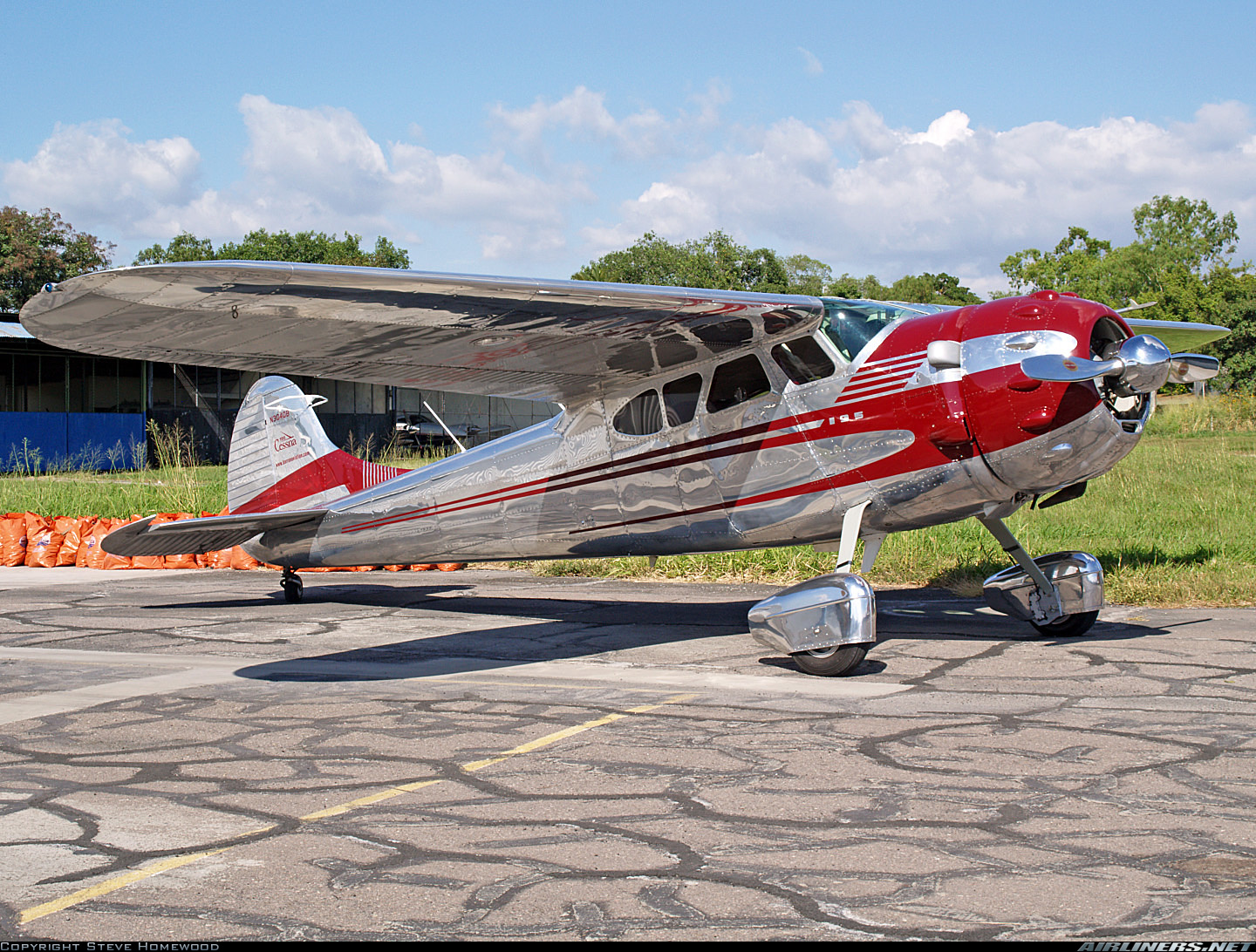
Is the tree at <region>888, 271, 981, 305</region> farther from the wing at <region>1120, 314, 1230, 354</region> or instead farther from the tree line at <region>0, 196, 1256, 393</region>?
the wing at <region>1120, 314, 1230, 354</region>

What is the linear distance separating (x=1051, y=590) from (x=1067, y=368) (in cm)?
228

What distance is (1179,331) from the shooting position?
31.1ft

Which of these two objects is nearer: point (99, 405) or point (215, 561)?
point (215, 561)

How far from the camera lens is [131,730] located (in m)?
5.74

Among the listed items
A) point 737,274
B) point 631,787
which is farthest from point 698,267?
point 631,787

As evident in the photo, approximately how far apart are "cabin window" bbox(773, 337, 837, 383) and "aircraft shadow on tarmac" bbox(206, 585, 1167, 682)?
198 cm

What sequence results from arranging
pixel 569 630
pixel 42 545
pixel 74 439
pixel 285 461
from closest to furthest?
pixel 569 630 < pixel 285 461 < pixel 42 545 < pixel 74 439

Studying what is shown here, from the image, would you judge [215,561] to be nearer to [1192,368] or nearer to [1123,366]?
[1123,366]

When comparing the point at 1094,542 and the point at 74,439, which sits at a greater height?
the point at 74,439

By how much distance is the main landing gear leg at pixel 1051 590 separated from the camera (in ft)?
26.2

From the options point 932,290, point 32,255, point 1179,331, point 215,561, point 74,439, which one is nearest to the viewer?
point 1179,331

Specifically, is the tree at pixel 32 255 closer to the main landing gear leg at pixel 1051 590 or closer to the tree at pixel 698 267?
the tree at pixel 698 267

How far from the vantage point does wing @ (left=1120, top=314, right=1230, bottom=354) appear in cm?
918

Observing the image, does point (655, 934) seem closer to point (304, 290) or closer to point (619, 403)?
point (304, 290)
